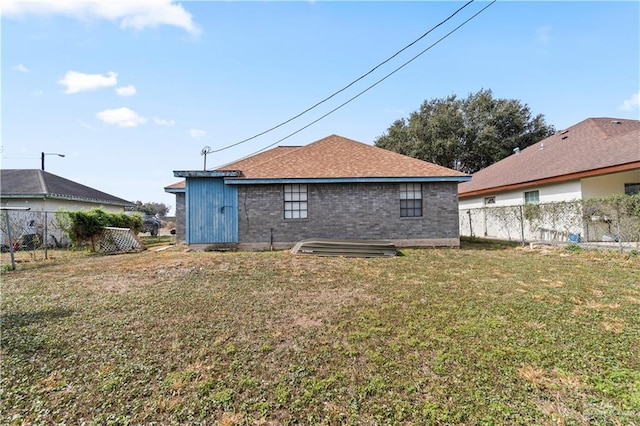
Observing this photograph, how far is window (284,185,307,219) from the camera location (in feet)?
36.7

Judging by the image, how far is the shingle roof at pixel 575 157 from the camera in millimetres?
10484

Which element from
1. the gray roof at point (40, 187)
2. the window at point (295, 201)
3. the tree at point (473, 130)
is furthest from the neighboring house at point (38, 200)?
the tree at point (473, 130)

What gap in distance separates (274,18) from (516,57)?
891 centimetres

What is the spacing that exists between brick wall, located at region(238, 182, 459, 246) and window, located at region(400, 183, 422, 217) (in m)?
0.28

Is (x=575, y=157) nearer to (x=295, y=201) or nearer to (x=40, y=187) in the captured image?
(x=295, y=201)

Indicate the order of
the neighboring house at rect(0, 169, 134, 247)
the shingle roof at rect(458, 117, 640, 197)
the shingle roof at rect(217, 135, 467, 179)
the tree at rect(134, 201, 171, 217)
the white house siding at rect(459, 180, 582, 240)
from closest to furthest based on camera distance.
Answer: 1. the shingle roof at rect(458, 117, 640, 197)
2. the shingle roof at rect(217, 135, 467, 179)
3. the white house siding at rect(459, 180, 582, 240)
4. the neighboring house at rect(0, 169, 134, 247)
5. the tree at rect(134, 201, 171, 217)

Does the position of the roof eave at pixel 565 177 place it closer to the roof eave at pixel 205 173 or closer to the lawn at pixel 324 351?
the lawn at pixel 324 351

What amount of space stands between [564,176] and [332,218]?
9377mm

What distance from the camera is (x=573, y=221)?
10609 mm

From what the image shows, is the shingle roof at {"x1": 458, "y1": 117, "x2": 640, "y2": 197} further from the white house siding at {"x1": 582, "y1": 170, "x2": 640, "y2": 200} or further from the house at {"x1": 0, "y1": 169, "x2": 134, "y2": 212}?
the house at {"x1": 0, "y1": 169, "x2": 134, "y2": 212}

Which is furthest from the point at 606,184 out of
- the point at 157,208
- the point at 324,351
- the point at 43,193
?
the point at 157,208

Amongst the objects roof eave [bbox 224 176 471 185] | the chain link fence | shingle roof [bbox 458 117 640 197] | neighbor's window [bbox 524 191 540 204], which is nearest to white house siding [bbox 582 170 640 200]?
shingle roof [bbox 458 117 640 197]

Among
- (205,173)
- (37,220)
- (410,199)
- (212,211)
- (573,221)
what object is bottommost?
(573,221)

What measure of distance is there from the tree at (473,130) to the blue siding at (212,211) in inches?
960
